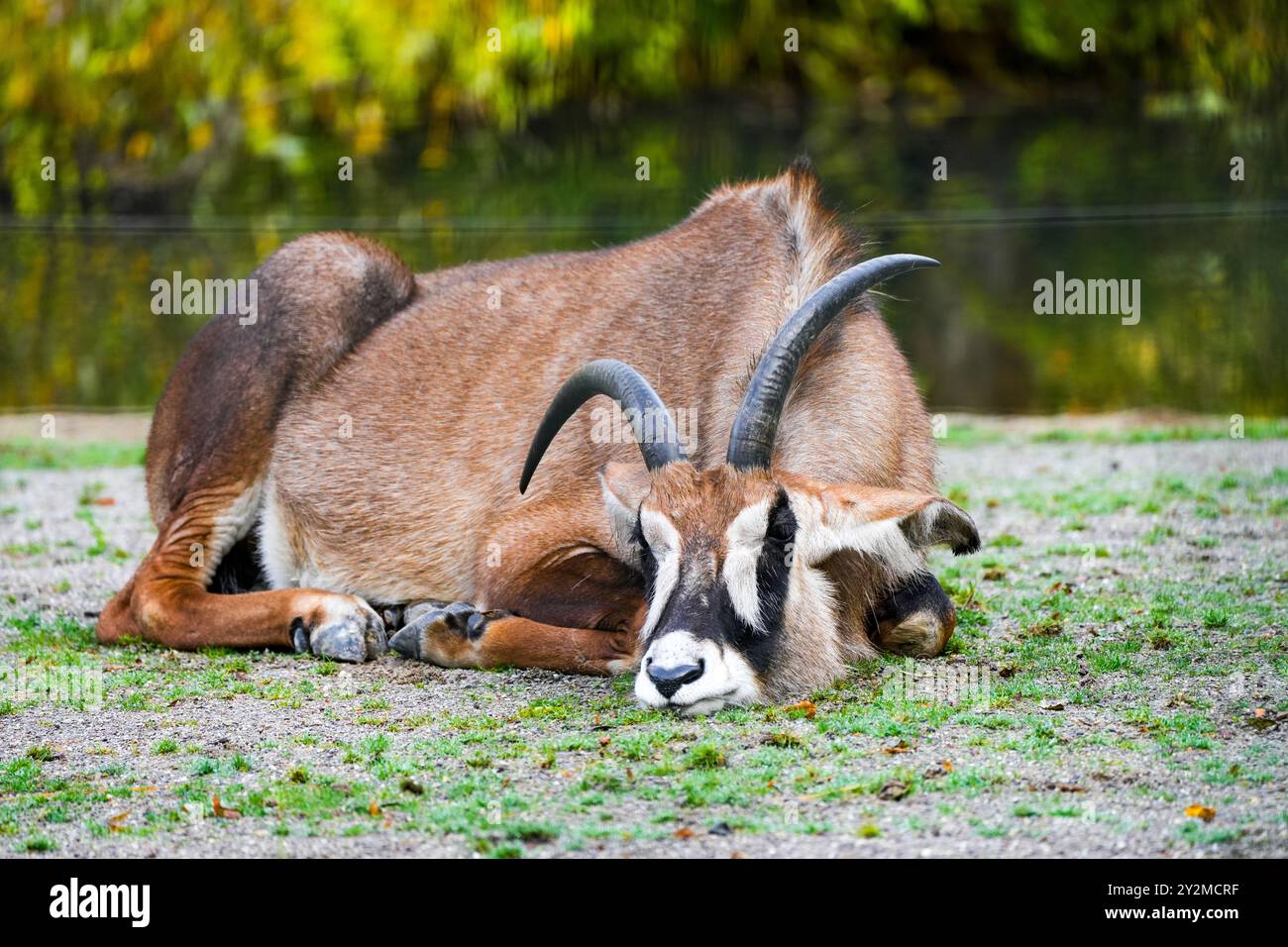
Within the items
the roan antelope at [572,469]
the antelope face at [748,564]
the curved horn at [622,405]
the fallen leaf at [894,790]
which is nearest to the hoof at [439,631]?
the roan antelope at [572,469]

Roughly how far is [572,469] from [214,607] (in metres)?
1.86

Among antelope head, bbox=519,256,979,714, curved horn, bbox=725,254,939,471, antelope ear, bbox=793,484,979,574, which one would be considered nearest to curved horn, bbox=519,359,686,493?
antelope head, bbox=519,256,979,714

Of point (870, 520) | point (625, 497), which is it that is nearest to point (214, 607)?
point (625, 497)

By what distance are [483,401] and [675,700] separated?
9.12ft

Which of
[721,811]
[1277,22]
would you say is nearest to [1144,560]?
[721,811]

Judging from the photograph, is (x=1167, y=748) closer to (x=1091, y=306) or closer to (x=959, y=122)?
(x=1091, y=306)

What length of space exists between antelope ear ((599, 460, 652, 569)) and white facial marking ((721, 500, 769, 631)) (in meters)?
0.63

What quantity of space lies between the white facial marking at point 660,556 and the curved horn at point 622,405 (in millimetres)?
283

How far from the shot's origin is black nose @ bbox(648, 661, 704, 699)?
5.87 meters

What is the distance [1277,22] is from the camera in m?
22.8

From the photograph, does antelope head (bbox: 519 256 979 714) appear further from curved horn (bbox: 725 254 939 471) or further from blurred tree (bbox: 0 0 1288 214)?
blurred tree (bbox: 0 0 1288 214)

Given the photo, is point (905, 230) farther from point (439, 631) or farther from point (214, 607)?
point (439, 631)

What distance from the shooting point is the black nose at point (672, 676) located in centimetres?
587

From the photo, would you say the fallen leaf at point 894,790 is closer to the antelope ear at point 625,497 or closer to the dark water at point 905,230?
the antelope ear at point 625,497
